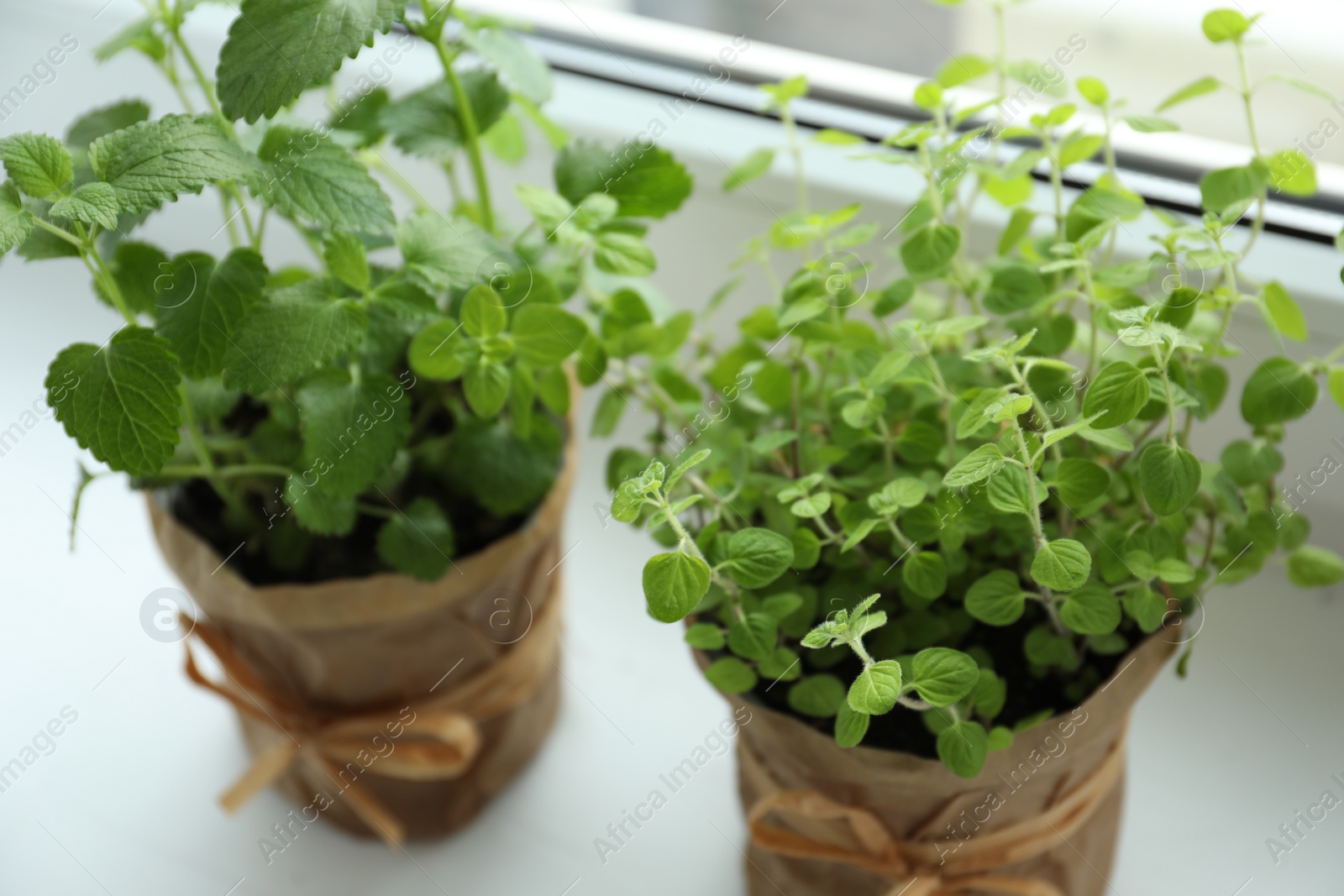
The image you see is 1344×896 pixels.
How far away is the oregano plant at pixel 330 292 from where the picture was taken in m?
0.58

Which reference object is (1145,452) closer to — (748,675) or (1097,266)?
(748,675)

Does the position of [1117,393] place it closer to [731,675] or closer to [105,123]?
[731,675]

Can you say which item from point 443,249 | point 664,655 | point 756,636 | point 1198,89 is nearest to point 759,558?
point 756,636

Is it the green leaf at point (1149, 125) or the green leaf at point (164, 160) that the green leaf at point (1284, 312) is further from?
the green leaf at point (164, 160)

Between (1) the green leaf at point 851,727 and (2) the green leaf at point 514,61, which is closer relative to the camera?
(1) the green leaf at point 851,727

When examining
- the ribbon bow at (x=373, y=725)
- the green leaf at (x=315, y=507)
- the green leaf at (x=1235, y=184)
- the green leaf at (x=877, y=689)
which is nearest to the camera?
the green leaf at (x=877, y=689)

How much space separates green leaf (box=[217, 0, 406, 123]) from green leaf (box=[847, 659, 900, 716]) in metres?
0.38

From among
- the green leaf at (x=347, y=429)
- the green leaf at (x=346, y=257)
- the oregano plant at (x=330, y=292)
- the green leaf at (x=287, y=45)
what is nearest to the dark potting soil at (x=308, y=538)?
the oregano plant at (x=330, y=292)

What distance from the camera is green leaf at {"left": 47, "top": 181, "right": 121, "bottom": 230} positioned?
0.54 metres

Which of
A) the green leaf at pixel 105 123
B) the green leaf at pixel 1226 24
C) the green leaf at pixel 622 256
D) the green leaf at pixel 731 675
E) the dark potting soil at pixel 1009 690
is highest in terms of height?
the green leaf at pixel 105 123

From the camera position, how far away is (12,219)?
563 mm

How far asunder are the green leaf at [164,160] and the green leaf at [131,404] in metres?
0.07

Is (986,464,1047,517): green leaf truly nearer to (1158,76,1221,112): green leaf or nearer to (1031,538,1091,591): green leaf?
(1031,538,1091,591): green leaf

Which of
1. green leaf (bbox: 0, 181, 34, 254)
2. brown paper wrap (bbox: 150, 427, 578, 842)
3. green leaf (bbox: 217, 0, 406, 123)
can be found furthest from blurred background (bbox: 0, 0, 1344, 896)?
green leaf (bbox: 0, 181, 34, 254)
